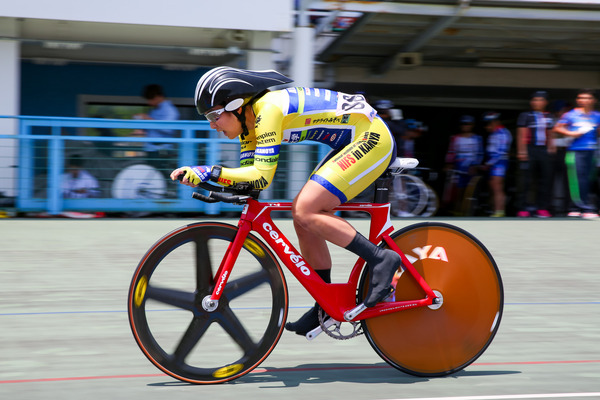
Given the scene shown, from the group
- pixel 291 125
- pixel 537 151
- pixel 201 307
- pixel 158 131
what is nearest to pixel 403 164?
pixel 291 125

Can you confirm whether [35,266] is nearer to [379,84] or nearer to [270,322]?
[270,322]

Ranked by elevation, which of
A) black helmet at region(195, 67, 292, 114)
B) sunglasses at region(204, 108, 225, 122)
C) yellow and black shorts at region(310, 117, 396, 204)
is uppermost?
black helmet at region(195, 67, 292, 114)

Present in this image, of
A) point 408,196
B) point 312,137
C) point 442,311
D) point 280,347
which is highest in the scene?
point 312,137

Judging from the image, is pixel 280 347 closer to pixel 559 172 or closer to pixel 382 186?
pixel 382 186

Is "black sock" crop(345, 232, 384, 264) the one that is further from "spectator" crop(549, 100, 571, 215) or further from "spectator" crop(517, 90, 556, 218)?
"spectator" crop(549, 100, 571, 215)

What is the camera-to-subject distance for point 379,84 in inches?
631

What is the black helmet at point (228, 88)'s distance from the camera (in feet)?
11.4

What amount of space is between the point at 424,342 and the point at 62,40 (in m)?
9.81

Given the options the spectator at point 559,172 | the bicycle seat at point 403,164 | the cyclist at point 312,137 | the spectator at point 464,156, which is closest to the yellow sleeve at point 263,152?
the cyclist at point 312,137

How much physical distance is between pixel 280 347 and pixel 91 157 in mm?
5874

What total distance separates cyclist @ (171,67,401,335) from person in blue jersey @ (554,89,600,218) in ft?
24.0

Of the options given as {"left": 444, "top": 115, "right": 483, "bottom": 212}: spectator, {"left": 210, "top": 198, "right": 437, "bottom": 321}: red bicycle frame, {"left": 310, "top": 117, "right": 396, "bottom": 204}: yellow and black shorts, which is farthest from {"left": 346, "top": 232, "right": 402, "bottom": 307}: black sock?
{"left": 444, "top": 115, "right": 483, "bottom": 212}: spectator

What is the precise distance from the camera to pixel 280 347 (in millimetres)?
4359

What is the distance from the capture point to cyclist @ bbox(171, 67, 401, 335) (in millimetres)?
3449
